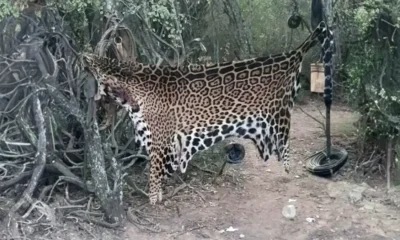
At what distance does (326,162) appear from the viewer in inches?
240

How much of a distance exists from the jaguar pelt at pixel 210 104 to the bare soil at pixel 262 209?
42cm

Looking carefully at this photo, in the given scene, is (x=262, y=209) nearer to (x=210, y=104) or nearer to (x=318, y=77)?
(x=210, y=104)

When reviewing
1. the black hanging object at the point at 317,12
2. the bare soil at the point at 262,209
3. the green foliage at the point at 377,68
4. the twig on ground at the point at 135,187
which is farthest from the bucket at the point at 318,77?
the twig on ground at the point at 135,187

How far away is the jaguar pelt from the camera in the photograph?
4.80 m

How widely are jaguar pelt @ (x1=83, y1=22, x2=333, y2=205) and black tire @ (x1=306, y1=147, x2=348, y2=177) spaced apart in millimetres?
1161

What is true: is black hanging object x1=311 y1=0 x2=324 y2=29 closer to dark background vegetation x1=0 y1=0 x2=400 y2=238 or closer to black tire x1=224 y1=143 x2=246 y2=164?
dark background vegetation x1=0 y1=0 x2=400 y2=238

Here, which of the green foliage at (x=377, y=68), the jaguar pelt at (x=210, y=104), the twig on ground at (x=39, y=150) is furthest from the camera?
the green foliage at (x=377, y=68)

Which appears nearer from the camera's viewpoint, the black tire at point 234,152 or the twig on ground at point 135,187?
the twig on ground at point 135,187

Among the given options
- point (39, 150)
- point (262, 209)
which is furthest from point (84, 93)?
point (262, 209)

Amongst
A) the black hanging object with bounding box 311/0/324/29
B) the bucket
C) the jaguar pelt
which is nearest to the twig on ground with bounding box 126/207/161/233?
Answer: the jaguar pelt

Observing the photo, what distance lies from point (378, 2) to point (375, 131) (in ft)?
3.87

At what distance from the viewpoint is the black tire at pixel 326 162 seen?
19.6ft

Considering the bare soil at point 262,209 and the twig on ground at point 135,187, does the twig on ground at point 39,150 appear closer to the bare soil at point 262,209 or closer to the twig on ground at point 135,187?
the bare soil at point 262,209

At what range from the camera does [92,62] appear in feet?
15.1
